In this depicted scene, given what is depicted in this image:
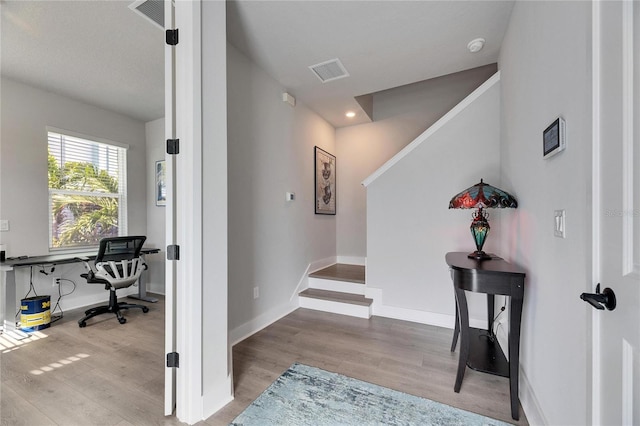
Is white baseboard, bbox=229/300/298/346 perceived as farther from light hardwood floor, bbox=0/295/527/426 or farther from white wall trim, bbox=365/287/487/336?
white wall trim, bbox=365/287/487/336

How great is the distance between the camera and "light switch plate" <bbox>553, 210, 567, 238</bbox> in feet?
3.78

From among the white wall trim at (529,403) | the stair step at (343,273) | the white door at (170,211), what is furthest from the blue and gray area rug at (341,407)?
the stair step at (343,273)

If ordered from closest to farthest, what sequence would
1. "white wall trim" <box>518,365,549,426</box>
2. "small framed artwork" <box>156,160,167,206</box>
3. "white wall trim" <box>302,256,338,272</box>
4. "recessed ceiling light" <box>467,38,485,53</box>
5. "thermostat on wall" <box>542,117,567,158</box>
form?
"thermostat on wall" <box>542,117,567,158</box>
"white wall trim" <box>518,365,549,426</box>
"recessed ceiling light" <box>467,38,485,53</box>
"white wall trim" <box>302,256,338,272</box>
"small framed artwork" <box>156,160,167,206</box>

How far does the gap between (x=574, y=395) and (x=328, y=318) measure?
7.22 feet


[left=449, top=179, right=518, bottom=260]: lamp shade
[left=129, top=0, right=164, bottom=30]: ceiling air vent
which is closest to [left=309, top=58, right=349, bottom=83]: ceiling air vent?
[left=129, top=0, right=164, bottom=30]: ceiling air vent

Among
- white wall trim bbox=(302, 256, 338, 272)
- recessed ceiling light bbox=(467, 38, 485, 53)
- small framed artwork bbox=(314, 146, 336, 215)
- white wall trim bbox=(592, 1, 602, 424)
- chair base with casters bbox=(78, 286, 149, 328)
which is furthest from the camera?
small framed artwork bbox=(314, 146, 336, 215)

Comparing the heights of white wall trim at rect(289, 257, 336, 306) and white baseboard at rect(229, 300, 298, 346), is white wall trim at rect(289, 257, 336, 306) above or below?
above

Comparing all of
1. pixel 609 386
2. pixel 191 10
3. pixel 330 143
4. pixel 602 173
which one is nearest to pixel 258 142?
pixel 191 10

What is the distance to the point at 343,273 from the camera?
3762 mm

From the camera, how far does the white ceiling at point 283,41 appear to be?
2020 mm

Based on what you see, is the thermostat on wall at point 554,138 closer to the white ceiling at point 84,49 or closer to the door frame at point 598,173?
the door frame at point 598,173

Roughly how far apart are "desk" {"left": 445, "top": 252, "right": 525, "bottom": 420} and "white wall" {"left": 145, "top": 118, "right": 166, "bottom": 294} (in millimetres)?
4127

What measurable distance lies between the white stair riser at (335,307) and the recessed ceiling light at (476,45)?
2.79m

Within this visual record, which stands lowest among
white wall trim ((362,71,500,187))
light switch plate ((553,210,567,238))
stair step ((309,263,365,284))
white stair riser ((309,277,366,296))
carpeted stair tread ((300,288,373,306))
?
carpeted stair tread ((300,288,373,306))
